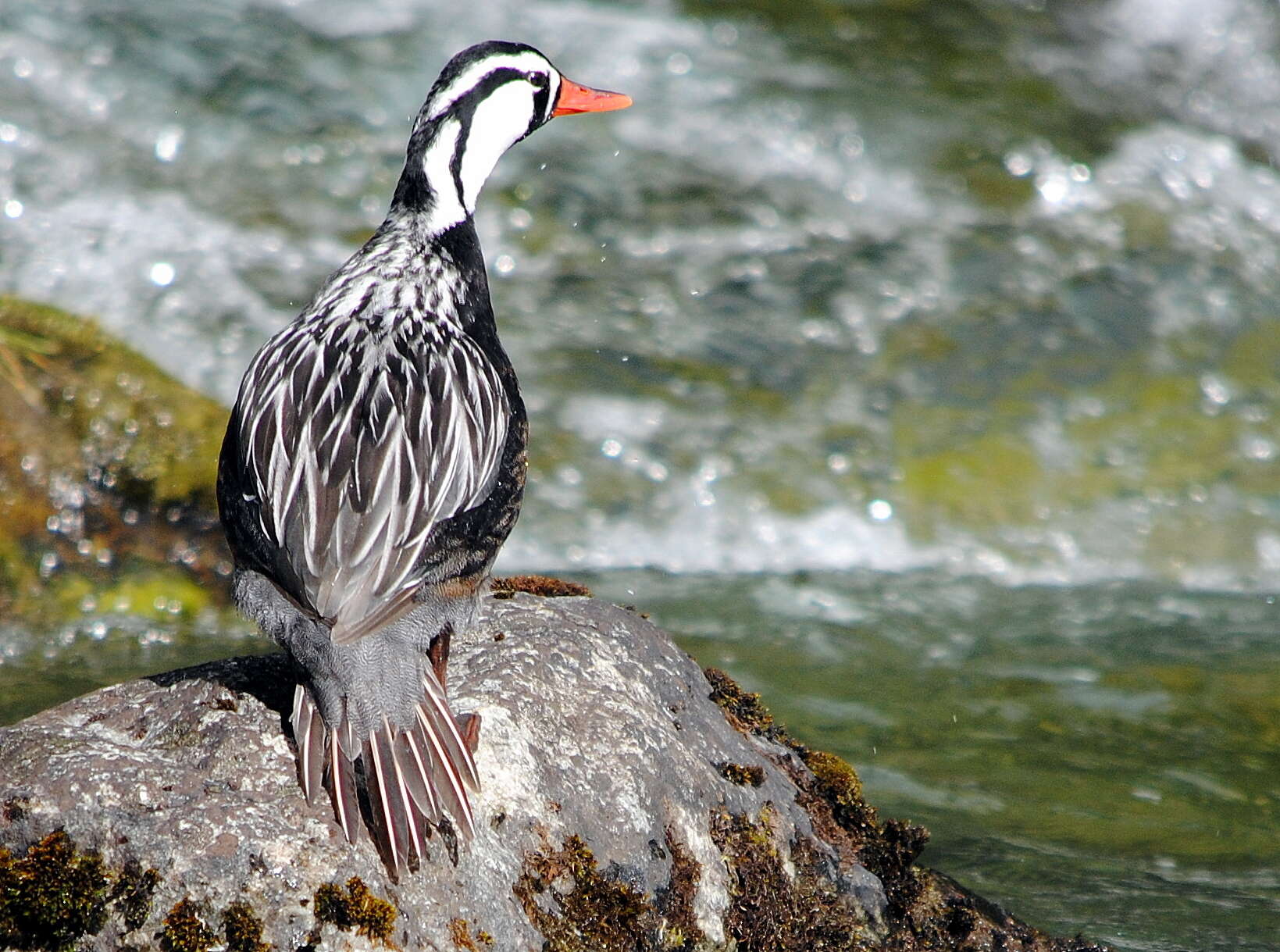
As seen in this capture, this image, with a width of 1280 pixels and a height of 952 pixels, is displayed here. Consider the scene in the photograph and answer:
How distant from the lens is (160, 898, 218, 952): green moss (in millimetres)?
3412

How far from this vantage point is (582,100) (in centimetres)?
655

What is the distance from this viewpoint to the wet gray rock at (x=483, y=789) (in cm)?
354

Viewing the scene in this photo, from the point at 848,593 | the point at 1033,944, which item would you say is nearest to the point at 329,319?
the point at 1033,944

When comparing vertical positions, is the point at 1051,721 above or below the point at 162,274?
above

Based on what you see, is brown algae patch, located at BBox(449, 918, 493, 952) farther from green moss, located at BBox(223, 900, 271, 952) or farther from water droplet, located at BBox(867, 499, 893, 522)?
water droplet, located at BBox(867, 499, 893, 522)

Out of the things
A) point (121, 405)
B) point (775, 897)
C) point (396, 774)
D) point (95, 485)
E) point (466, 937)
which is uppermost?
point (396, 774)

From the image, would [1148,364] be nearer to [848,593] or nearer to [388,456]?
[848,593]

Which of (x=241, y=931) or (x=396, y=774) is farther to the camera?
(x=396, y=774)

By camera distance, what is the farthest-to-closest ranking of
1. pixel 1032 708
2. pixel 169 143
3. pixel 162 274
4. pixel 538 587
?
pixel 169 143 → pixel 162 274 → pixel 1032 708 → pixel 538 587

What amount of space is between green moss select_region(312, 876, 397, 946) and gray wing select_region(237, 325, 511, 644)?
0.70m

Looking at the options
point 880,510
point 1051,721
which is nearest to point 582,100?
point 1051,721

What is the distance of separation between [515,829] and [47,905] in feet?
4.05

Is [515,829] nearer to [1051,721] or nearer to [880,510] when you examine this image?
[1051,721]

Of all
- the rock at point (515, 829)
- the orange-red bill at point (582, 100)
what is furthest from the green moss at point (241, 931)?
the orange-red bill at point (582, 100)
